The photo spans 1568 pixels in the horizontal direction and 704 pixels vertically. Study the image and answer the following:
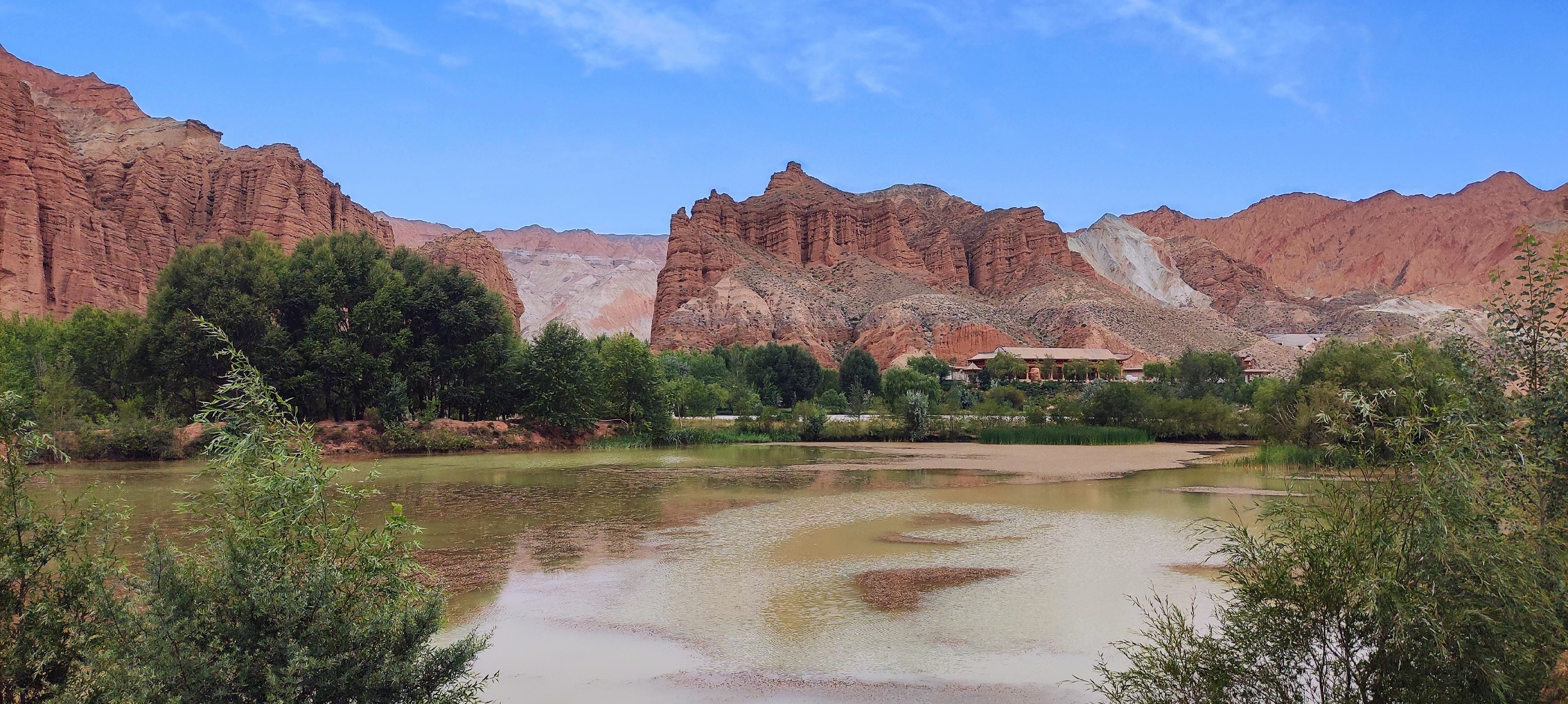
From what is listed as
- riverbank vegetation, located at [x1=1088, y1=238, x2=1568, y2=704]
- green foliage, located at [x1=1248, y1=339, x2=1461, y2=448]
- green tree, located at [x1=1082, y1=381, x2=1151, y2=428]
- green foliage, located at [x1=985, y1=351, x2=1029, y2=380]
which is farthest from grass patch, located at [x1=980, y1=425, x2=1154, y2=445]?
green foliage, located at [x1=985, y1=351, x2=1029, y2=380]

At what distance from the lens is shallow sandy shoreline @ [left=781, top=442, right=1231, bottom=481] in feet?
107

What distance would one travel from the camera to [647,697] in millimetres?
8375

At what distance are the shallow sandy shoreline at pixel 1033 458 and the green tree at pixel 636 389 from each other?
9076 mm

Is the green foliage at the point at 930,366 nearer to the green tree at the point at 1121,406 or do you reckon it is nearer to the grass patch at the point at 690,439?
the grass patch at the point at 690,439

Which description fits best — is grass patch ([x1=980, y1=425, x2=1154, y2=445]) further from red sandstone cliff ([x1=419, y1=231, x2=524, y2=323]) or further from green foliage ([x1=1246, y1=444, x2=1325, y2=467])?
red sandstone cliff ([x1=419, y1=231, x2=524, y2=323])

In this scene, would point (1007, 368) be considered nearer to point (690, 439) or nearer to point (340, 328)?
point (690, 439)

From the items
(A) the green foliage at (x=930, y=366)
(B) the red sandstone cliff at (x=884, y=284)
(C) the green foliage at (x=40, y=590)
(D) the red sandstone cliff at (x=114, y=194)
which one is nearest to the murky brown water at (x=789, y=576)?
(C) the green foliage at (x=40, y=590)

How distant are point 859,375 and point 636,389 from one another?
3803 centimetres

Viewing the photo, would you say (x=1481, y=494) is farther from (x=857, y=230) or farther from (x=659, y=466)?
(x=857, y=230)

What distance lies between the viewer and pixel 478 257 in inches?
5369

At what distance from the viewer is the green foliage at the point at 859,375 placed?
8594 cm

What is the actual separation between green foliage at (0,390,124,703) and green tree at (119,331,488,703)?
511mm

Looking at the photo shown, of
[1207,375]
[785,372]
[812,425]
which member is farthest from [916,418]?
[1207,375]

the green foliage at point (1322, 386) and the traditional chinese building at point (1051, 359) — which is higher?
the traditional chinese building at point (1051, 359)
